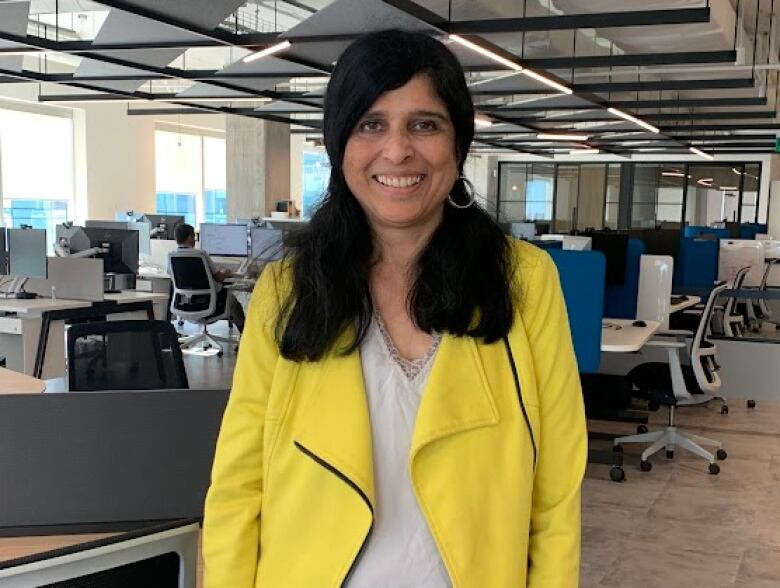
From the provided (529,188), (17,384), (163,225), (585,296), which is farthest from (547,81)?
(529,188)

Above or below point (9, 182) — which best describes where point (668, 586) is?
below

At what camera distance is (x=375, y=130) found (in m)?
1.15

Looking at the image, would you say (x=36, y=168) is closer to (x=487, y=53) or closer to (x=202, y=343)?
(x=202, y=343)

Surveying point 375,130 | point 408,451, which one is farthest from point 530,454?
point 375,130

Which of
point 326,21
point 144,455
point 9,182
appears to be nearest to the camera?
point 144,455

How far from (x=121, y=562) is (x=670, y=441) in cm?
488

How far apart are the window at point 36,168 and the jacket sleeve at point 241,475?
1308 centimetres

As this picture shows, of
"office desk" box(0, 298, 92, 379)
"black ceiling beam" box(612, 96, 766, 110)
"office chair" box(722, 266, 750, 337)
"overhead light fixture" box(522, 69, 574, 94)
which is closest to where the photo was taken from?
"office desk" box(0, 298, 92, 379)

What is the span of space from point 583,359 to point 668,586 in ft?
3.99

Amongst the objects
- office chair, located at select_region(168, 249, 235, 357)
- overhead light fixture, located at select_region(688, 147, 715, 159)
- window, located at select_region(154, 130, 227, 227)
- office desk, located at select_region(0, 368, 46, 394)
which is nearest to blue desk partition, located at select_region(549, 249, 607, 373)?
office desk, located at select_region(0, 368, 46, 394)

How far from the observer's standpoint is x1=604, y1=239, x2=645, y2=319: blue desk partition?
5807 mm

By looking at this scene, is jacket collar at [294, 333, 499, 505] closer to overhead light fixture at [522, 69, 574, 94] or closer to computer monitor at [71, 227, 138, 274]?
computer monitor at [71, 227, 138, 274]

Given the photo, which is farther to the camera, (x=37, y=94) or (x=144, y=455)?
(x=37, y=94)

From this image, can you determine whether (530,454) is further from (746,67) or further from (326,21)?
(746,67)
